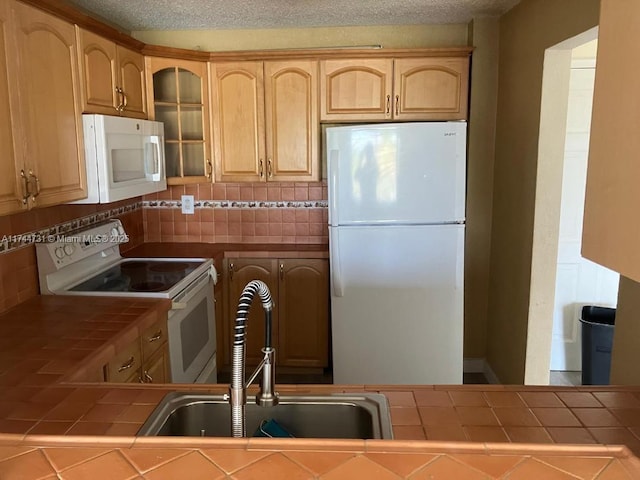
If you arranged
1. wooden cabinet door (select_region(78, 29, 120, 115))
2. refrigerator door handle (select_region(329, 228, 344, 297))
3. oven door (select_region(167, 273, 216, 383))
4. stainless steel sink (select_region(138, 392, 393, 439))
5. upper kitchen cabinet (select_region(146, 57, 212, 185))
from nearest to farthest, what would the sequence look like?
stainless steel sink (select_region(138, 392, 393, 439))
wooden cabinet door (select_region(78, 29, 120, 115))
oven door (select_region(167, 273, 216, 383))
refrigerator door handle (select_region(329, 228, 344, 297))
upper kitchen cabinet (select_region(146, 57, 212, 185))

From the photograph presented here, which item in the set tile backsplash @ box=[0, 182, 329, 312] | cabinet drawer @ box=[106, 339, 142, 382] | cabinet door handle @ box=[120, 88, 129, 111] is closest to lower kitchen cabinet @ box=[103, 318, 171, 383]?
cabinet drawer @ box=[106, 339, 142, 382]

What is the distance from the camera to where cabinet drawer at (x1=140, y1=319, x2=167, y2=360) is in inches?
86.5

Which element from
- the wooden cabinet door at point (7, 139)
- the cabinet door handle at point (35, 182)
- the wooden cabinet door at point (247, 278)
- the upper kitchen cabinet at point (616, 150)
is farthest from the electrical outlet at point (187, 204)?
the upper kitchen cabinet at point (616, 150)

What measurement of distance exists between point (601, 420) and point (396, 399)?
0.46 meters

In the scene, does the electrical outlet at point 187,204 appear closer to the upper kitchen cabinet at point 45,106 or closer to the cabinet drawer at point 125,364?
the upper kitchen cabinet at point 45,106

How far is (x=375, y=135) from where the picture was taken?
9.80ft

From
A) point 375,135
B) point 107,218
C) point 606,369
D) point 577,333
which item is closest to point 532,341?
point 606,369

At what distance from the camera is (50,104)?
218cm

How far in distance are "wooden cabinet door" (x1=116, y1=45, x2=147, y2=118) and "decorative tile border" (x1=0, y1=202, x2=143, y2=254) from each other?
631 millimetres

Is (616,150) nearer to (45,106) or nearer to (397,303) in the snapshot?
(45,106)

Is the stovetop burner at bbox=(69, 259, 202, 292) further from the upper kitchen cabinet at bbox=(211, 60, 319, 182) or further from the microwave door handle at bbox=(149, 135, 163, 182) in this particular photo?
the upper kitchen cabinet at bbox=(211, 60, 319, 182)

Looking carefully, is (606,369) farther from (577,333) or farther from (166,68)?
(166,68)

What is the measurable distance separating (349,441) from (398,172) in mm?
2115

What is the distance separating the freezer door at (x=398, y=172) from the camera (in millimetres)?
2986
